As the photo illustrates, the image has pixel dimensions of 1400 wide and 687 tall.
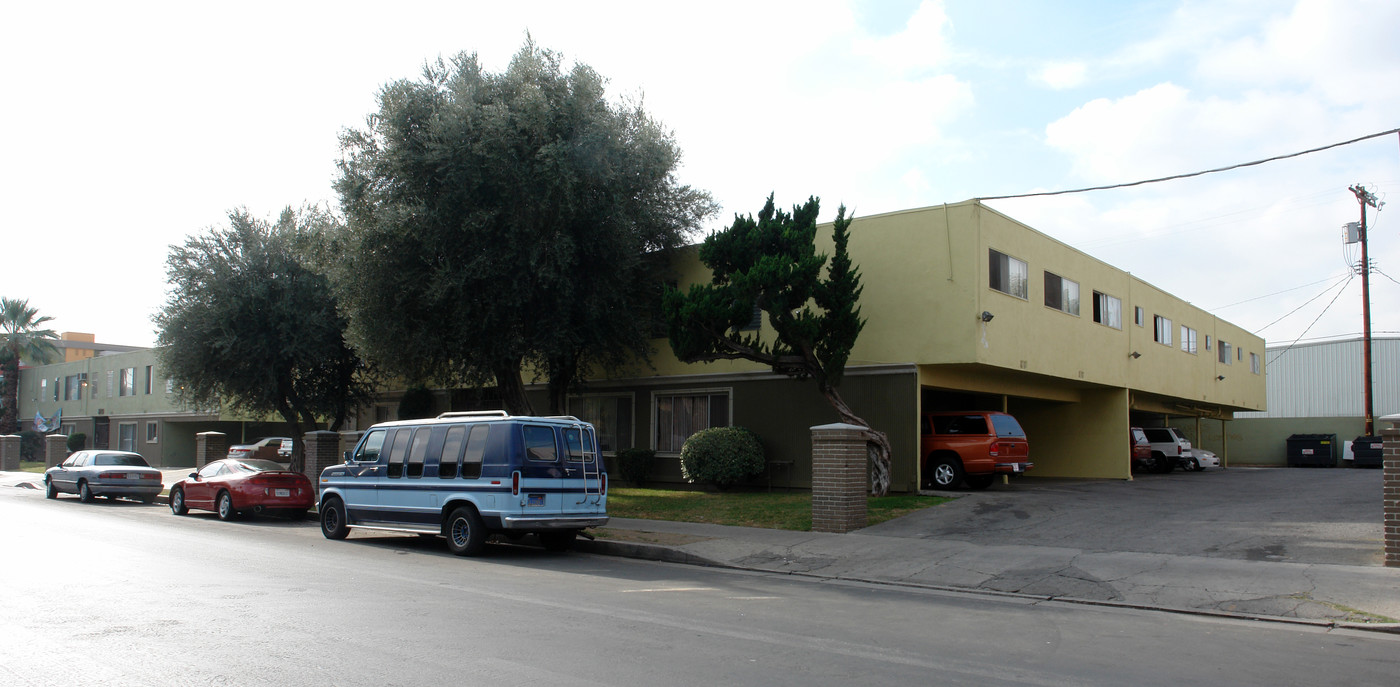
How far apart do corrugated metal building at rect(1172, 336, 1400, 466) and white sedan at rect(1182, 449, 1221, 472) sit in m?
6.53

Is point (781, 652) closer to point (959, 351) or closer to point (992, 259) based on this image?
point (959, 351)

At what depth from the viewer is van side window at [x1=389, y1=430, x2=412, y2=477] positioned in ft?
46.3

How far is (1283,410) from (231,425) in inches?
A: 2158

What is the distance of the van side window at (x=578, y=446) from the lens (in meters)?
13.3

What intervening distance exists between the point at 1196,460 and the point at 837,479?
2475 cm

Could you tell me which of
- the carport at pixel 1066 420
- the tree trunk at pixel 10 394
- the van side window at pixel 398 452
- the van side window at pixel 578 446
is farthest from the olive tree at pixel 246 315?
the tree trunk at pixel 10 394

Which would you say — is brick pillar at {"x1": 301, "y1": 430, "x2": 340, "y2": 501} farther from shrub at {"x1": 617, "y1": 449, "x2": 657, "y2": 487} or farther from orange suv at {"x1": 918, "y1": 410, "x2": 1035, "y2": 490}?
orange suv at {"x1": 918, "y1": 410, "x2": 1035, "y2": 490}

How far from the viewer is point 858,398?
2012 cm

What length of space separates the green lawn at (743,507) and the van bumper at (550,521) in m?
3.34

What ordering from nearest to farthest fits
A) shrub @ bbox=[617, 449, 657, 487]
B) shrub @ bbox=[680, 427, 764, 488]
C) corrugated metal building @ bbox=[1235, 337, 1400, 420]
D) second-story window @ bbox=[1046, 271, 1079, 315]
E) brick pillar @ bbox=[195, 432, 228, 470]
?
shrub @ bbox=[680, 427, 764, 488] < second-story window @ bbox=[1046, 271, 1079, 315] < shrub @ bbox=[617, 449, 657, 487] < brick pillar @ bbox=[195, 432, 228, 470] < corrugated metal building @ bbox=[1235, 337, 1400, 420]

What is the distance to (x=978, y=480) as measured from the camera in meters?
20.2

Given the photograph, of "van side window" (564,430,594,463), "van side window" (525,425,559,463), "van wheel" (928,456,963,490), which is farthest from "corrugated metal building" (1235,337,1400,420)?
"van side window" (525,425,559,463)

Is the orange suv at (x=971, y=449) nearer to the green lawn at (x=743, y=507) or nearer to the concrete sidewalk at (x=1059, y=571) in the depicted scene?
the green lawn at (x=743, y=507)

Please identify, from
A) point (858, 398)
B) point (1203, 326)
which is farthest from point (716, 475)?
point (1203, 326)
